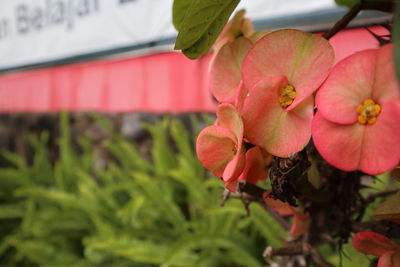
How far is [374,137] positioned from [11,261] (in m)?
2.11

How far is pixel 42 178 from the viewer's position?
7.89 feet

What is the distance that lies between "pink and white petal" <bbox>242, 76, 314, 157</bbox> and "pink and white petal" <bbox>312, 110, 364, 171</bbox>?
2cm

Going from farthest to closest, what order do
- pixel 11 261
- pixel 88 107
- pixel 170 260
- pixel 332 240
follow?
pixel 88 107 → pixel 11 261 → pixel 170 260 → pixel 332 240

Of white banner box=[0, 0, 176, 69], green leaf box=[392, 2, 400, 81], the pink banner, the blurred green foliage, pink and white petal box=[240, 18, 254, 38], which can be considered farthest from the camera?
the pink banner

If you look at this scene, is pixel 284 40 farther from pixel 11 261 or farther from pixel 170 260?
pixel 11 261

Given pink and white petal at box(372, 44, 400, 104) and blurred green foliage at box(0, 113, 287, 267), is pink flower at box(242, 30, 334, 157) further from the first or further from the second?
blurred green foliage at box(0, 113, 287, 267)

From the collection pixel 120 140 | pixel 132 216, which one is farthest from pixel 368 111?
pixel 120 140

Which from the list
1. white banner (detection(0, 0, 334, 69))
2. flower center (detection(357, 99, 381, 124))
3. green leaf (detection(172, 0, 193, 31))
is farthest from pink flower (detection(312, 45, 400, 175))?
white banner (detection(0, 0, 334, 69))

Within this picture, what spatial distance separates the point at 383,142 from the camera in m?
0.24

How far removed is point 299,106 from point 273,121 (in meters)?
0.02

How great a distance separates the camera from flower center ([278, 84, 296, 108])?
276mm

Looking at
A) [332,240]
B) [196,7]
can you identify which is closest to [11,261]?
[332,240]

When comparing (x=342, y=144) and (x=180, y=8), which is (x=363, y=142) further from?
(x=180, y=8)

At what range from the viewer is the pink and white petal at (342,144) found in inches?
9.6
